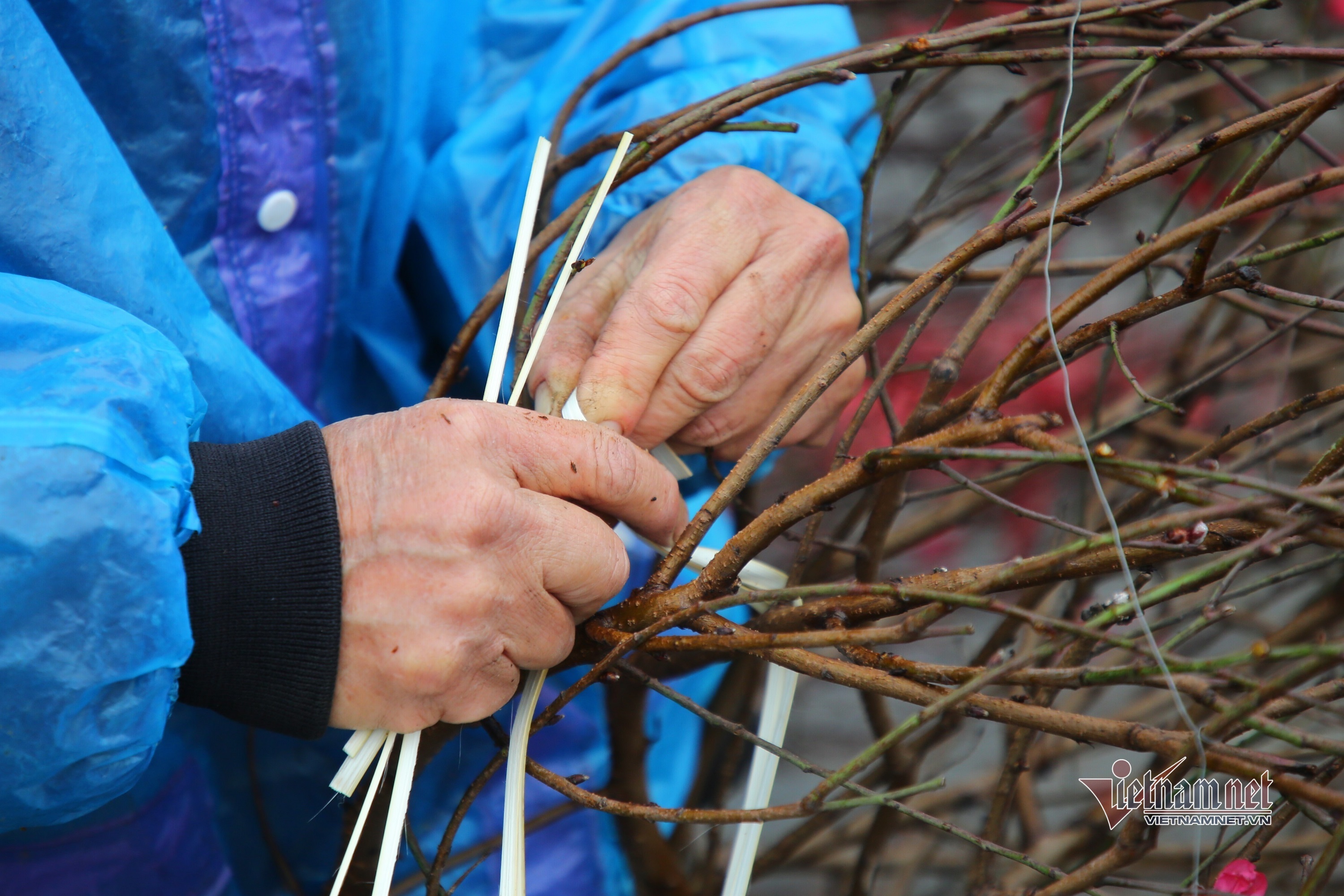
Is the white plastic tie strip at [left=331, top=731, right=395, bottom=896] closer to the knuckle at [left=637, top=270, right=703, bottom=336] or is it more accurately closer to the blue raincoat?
the blue raincoat

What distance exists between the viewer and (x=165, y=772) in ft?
3.03

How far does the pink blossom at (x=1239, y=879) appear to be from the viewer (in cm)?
65

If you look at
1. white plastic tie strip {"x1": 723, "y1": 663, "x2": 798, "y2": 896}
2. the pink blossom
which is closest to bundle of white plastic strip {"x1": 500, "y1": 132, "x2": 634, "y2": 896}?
white plastic tie strip {"x1": 723, "y1": 663, "x2": 798, "y2": 896}

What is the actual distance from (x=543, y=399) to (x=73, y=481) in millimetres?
400

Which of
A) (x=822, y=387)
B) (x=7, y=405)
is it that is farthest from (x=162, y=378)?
(x=822, y=387)

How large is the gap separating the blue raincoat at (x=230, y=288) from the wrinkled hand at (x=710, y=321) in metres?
0.20

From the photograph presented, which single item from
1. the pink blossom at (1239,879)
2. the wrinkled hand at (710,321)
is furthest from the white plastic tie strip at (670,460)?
the pink blossom at (1239,879)

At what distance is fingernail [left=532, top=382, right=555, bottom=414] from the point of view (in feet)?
2.81

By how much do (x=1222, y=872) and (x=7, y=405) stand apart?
924 millimetres

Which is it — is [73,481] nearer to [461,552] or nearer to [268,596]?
[268,596]

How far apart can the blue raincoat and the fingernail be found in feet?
0.94

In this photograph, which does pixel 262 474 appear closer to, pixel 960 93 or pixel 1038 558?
pixel 1038 558

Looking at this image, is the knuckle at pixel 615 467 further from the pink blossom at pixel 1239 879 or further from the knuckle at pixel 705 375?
the pink blossom at pixel 1239 879

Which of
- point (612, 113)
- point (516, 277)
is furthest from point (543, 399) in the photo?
point (612, 113)
